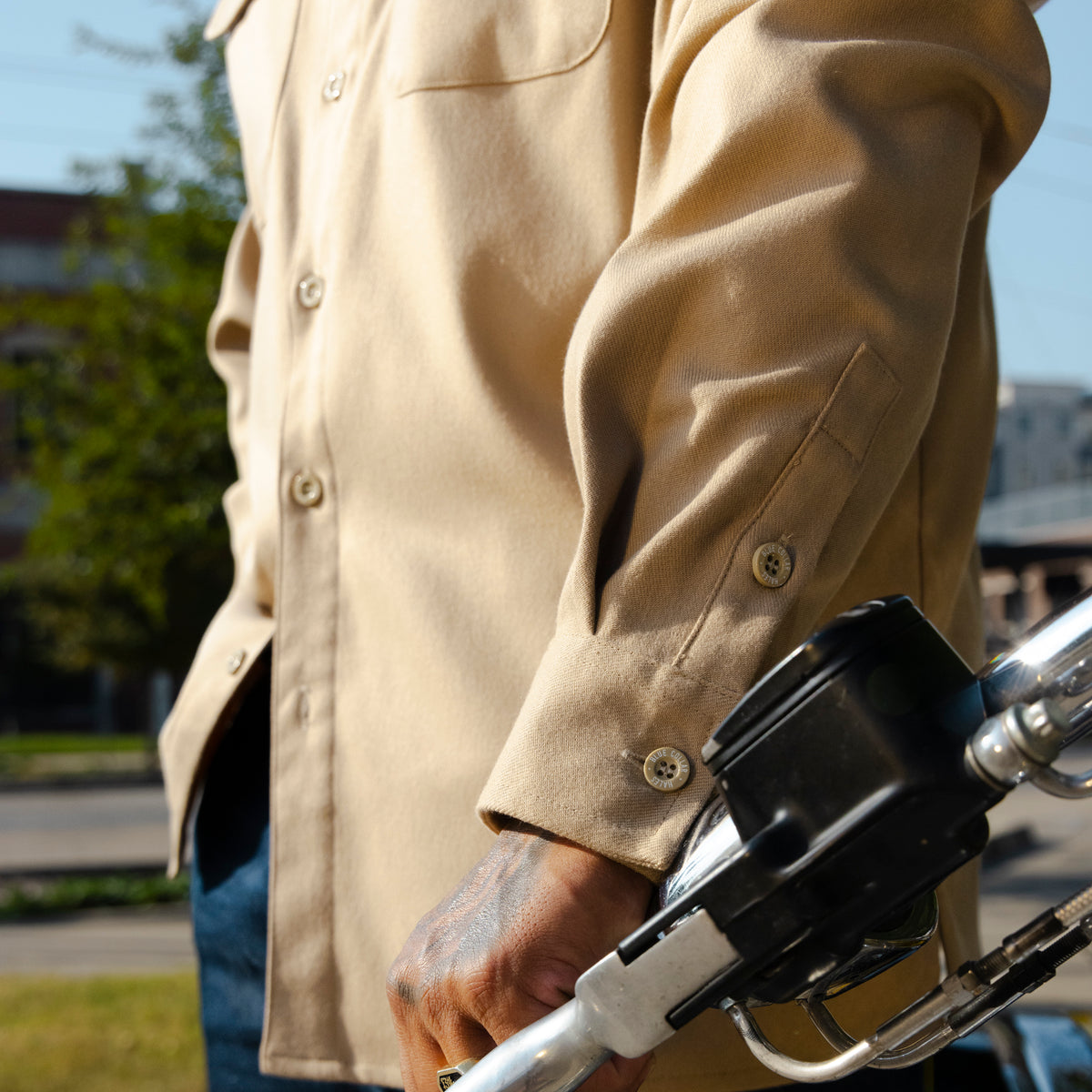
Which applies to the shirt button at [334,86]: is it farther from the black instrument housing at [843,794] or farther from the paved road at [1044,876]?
the paved road at [1044,876]

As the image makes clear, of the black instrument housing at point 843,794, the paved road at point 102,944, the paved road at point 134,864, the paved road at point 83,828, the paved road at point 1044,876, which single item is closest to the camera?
A: the black instrument housing at point 843,794

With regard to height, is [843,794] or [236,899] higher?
[843,794]

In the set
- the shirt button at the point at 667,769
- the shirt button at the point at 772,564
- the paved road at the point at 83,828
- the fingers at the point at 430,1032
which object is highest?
the shirt button at the point at 772,564

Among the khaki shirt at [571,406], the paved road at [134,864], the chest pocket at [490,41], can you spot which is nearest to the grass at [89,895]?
the paved road at [134,864]

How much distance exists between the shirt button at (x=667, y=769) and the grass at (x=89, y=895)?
28.8 feet

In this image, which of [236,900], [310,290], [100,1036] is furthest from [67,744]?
[310,290]

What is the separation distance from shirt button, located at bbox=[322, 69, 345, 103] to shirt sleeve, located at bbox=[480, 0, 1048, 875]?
482 millimetres

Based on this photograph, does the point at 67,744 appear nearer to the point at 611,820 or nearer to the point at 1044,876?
the point at 1044,876

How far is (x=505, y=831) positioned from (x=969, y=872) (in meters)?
0.61

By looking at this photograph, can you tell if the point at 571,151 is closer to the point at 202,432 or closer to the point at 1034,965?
the point at 1034,965

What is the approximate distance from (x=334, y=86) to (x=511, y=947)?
0.97 meters

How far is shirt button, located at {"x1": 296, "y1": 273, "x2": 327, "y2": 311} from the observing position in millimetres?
1308

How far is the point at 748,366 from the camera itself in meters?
0.94

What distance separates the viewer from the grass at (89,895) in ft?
30.0
